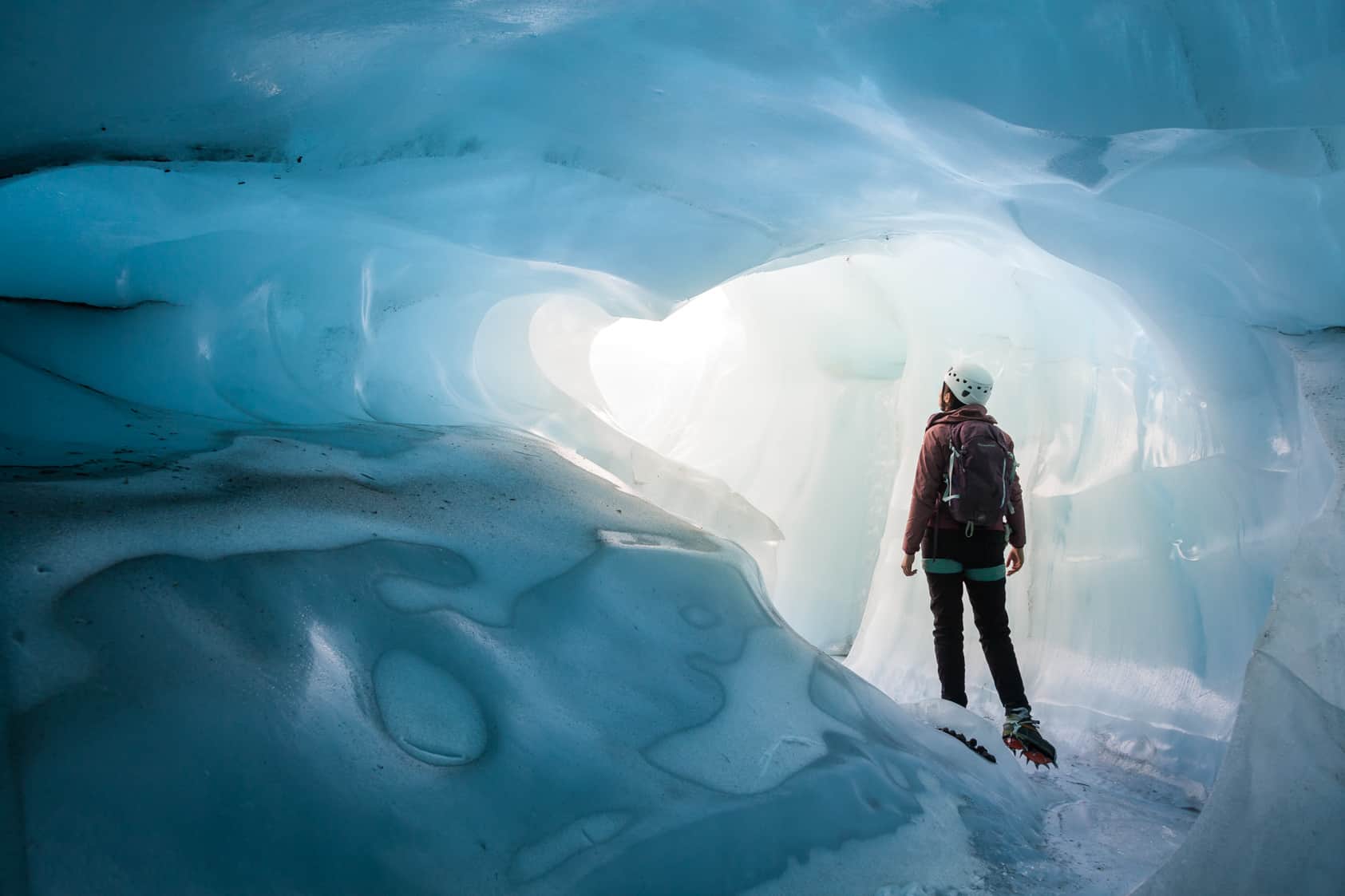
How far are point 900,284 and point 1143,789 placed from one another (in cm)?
298

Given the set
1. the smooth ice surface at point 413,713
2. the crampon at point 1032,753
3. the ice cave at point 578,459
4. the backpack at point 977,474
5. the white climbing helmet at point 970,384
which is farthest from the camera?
the white climbing helmet at point 970,384

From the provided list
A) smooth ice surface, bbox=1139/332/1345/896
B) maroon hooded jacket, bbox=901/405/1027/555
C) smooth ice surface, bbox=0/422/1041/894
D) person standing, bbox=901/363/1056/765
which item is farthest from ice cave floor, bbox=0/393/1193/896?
maroon hooded jacket, bbox=901/405/1027/555

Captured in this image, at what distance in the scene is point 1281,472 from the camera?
8.65 ft

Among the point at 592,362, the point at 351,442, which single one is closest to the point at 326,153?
the point at 351,442

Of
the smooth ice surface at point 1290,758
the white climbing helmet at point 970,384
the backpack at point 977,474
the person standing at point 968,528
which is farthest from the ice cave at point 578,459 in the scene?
the backpack at point 977,474

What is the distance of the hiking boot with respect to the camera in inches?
120

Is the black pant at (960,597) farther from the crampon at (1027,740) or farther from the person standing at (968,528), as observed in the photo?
the crampon at (1027,740)

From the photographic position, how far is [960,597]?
327 cm

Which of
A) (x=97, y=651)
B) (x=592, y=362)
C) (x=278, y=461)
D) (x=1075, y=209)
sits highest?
(x=1075, y=209)

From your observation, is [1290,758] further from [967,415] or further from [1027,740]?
[967,415]

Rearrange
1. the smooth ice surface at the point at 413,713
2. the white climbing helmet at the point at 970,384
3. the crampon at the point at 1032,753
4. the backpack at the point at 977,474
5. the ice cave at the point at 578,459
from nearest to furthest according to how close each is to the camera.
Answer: the smooth ice surface at the point at 413,713, the ice cave at the point at 578,459, the crampon at the point at 1032,753, the backpack at the point at 977,474, the white climbing helmet at the point at 970,384

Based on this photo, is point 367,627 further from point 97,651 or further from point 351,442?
point 351,442

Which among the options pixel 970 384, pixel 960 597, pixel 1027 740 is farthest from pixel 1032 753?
pixel 970 384

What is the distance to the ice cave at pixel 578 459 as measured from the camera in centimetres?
157
